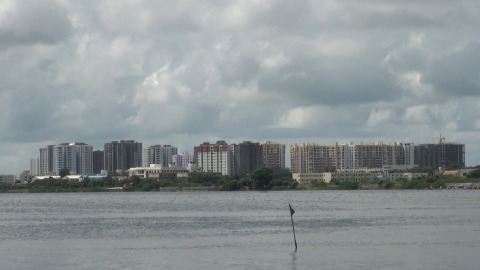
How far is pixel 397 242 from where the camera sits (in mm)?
59594

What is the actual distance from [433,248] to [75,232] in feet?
95.6

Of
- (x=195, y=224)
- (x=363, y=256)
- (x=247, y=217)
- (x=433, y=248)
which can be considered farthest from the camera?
(x=247, y=217)

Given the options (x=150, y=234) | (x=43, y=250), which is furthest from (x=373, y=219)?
(x=43, y=250)

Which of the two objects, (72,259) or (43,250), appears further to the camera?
(43,250)

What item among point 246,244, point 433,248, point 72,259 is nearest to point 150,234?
point 246,244

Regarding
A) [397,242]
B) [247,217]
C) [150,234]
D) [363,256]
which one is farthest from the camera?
[247,217]

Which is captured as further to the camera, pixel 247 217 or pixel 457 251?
pixel 247 217

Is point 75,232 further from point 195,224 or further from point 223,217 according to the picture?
point 223,217

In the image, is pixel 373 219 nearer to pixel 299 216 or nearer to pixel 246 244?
pixel 299 216

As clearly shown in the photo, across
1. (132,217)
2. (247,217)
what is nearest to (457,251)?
(247,217)

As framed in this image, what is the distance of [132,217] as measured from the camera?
97.0m

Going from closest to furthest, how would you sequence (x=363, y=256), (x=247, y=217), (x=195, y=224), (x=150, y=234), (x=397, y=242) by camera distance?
(x=363, y=256) < (x=397, y=242) < (x=150, y=234) < (x=195, y=224) < (x=247, y=217)

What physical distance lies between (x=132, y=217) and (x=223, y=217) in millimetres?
9605

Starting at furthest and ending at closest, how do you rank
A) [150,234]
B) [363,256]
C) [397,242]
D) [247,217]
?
[247,217] < [150,234] < [397,242] < [363,256]
